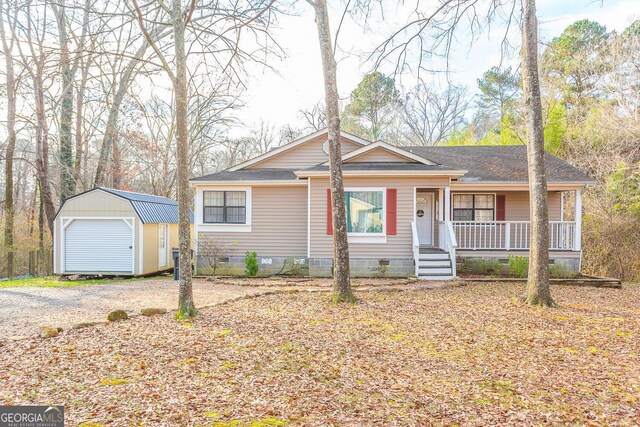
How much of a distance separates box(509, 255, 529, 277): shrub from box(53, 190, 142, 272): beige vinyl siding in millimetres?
11834

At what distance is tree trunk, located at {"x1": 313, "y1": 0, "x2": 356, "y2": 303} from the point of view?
7.96 m

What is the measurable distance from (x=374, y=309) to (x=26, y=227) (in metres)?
21.3

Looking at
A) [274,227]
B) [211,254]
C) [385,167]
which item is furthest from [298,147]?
[211,254]

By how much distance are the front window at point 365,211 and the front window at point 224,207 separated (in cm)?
367

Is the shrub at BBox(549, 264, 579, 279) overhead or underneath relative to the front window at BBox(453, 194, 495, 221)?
underneath

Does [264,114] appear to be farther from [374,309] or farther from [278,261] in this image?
[374,309]

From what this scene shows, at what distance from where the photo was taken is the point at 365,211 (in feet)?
39.5

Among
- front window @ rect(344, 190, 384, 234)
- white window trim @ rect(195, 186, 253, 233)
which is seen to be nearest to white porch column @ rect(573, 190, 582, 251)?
front window @ rect(344, 190, 384, 234)

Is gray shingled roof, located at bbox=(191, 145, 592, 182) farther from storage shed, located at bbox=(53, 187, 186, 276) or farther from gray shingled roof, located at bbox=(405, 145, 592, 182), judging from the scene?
storage shed, located at bbox=(53, 187, 186, 276)

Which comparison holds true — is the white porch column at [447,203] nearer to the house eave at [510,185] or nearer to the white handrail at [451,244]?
the white handrail at [451,244]

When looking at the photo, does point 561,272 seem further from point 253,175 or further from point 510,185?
point 253,175

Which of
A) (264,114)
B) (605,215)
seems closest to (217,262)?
(605,215)

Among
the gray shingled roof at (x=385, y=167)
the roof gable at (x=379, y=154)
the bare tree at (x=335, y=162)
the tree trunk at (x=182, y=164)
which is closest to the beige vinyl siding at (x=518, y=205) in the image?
the gray shingled roof at (x=385, y=167)

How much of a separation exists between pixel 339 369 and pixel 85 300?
7.04 m
